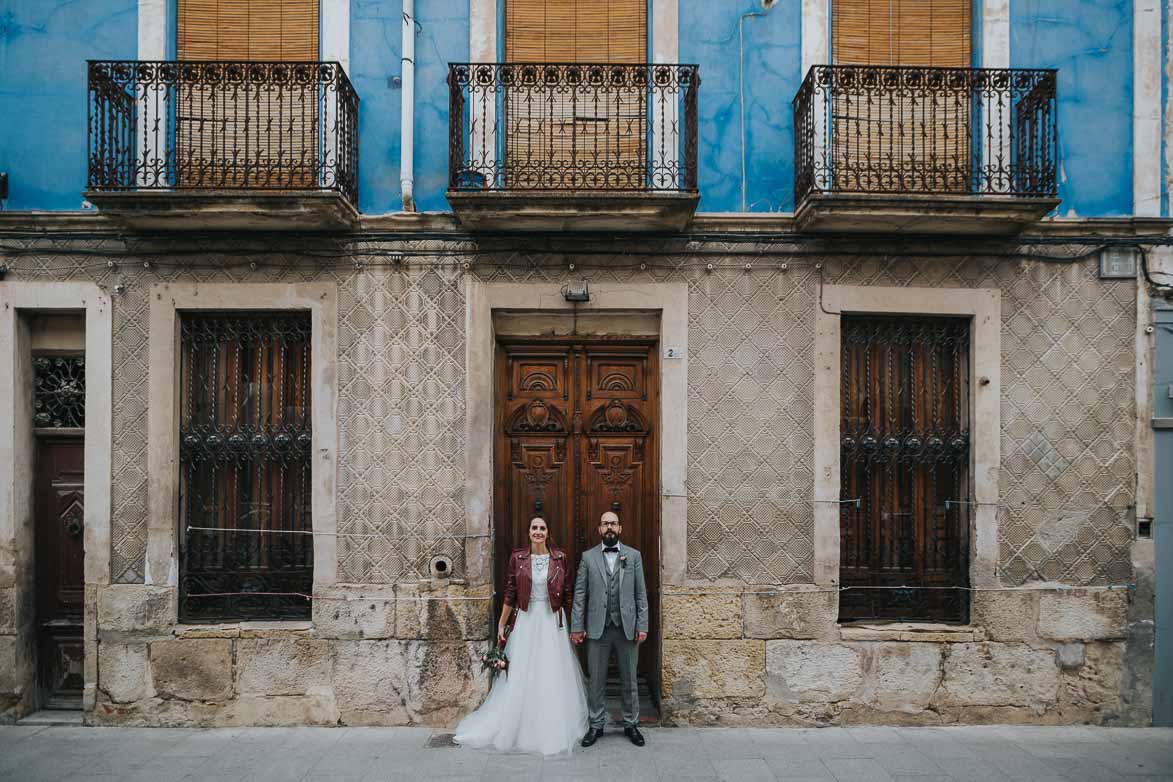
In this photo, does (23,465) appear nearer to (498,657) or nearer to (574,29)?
(498,657)

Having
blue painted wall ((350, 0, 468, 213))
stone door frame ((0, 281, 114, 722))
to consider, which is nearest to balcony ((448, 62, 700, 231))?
blue painted wall ((350, 0, 468, 213))

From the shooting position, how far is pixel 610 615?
568 centimetres

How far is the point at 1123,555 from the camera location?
6.09 metres

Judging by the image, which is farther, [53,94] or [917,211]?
[53,94]

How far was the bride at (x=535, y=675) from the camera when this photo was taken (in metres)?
5.50

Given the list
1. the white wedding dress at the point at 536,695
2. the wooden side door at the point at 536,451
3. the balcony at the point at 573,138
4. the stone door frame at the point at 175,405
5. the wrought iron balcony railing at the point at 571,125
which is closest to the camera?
the white wedding dress at the point at 536,695

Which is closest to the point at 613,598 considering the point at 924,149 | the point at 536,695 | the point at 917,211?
the point at 536,695

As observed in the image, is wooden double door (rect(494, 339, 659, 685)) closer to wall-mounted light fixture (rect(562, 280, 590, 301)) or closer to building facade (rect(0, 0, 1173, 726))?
building facade (rect(0, 0, 1173, 726))

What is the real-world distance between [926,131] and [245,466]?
Result: 6.51 meters

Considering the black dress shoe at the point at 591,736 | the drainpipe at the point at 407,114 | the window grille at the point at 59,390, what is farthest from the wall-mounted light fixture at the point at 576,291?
the window grille at the point at 59,390

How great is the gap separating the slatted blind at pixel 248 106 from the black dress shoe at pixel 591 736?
4.84 m

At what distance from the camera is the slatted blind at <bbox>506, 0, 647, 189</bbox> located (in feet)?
19.6

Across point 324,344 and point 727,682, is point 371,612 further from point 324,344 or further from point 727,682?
point 727,682

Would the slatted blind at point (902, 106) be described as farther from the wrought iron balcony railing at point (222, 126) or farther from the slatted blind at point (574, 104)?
the wrought iron balcony railing at point (222, 126)
